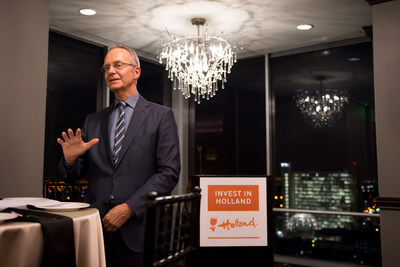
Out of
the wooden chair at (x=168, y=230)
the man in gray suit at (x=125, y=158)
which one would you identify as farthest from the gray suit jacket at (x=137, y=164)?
the wooden chair at (x=168, y=230)

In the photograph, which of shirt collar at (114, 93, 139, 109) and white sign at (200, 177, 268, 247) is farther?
white sign at (200, 177, 268, 247)

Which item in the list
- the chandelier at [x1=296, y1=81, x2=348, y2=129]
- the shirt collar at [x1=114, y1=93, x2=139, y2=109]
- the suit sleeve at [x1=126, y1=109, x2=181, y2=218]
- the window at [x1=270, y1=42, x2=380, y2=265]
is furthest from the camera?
the chandelier at [x1=296, y1=81, x2=348, y2=129]

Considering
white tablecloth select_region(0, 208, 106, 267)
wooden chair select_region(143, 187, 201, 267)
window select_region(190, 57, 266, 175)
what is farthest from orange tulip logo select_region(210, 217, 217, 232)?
window select_region(190, 57, 266, 175)

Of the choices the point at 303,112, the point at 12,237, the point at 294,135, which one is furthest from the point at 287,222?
the point at 12,237

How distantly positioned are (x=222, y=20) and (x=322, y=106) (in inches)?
67.3

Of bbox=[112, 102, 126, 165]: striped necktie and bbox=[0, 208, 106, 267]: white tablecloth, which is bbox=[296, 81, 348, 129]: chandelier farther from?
bbox=[0, 208, 106, 267]: white tablecloth

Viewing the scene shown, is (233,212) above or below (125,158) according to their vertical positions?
below

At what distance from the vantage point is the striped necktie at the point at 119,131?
5.93ft

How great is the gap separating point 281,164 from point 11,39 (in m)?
3.46

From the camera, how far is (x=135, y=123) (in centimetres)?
184

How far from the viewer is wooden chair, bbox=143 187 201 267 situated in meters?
1.26

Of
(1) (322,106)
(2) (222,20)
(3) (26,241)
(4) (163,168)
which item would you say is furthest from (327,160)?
(3) (26,241)

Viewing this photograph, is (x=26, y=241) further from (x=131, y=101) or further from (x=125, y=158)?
(x=131, y=101)

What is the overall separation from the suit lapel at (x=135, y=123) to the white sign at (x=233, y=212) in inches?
57.1
